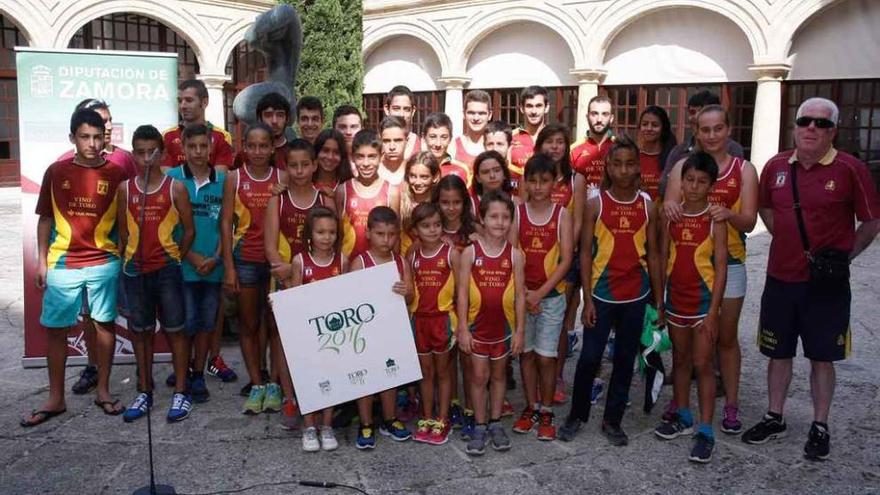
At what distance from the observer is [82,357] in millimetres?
4961

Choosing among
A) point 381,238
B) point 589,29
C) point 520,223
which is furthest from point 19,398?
point 589,29

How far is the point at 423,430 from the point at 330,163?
62.7 inches

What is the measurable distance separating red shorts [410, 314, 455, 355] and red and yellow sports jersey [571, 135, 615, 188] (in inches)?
69.0

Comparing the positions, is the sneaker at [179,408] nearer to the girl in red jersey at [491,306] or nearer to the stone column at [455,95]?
the girl in red jersey at [491,306]

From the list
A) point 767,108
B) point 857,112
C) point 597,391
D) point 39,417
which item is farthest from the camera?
point 767,108

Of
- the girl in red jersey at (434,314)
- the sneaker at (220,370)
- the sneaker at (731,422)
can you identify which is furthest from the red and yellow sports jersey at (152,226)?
the sneaker at (731,422)

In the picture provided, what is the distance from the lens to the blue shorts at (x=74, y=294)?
13.3ft

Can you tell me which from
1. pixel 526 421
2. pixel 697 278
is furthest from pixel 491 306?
pixel 697 278

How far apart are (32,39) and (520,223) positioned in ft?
53.3

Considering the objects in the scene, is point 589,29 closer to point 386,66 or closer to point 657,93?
point 657,93

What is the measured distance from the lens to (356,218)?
160 inches

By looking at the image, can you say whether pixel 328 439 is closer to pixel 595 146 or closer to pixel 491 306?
pixel 491 306

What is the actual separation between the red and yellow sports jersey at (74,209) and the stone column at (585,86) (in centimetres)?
1247

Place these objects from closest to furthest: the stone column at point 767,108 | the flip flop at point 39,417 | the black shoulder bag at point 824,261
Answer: the black shoulder bag at point 824,261, the flip flop at point 39,417, the stone column at point 767,108
